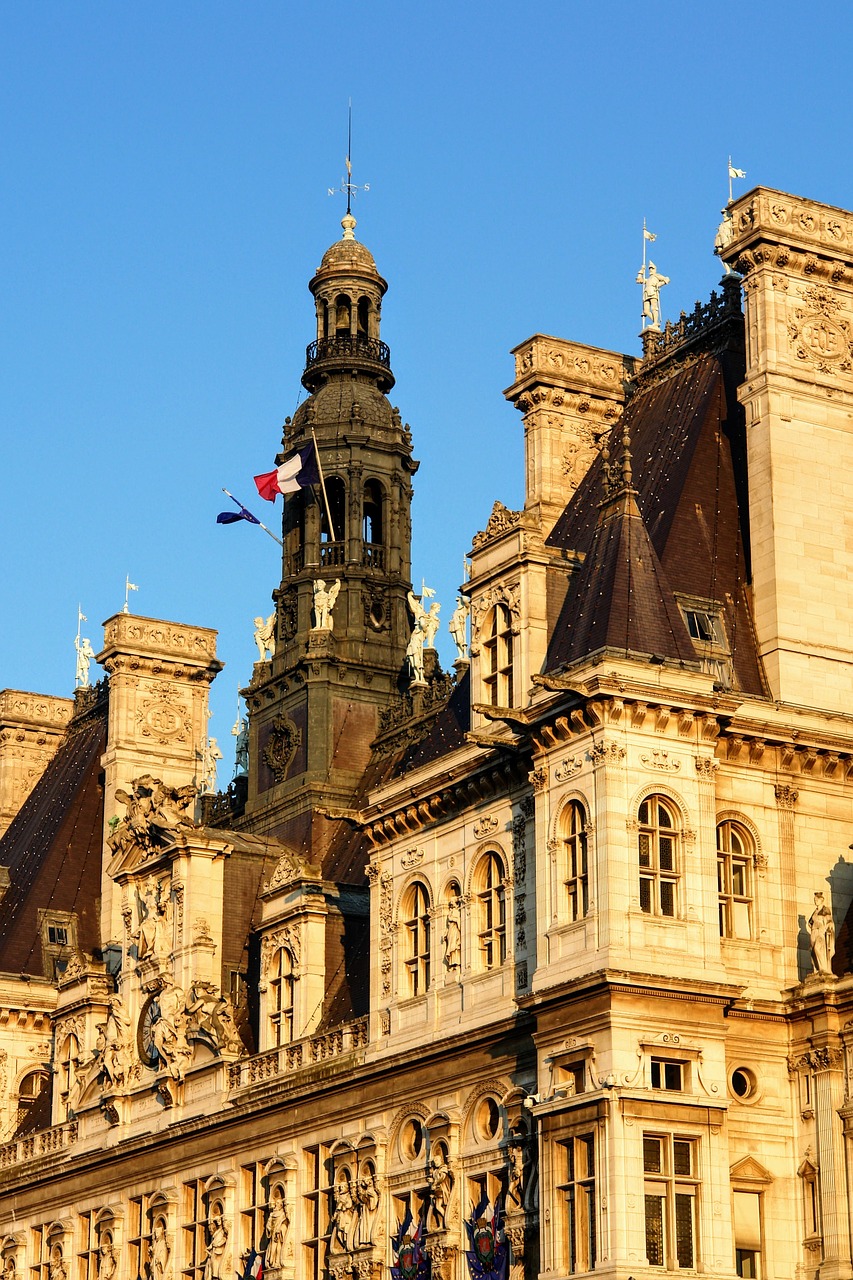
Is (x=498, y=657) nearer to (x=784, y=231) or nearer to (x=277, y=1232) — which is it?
(x=784, y=231)

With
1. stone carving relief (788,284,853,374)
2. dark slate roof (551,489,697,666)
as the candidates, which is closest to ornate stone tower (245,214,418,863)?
dark slate roof (551,489,697,666)

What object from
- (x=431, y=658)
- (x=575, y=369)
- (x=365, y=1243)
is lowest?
(x=365, y=1243)

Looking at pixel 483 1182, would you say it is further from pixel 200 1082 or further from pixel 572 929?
pixel 200 1082

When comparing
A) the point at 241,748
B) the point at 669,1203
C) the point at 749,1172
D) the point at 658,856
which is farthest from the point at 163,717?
the point at 669,1203

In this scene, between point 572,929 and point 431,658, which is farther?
point 431,658

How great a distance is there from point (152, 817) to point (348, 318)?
1996cm

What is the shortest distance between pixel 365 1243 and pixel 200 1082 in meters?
10.8

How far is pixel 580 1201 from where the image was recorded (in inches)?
1956

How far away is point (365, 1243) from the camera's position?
59.1 m

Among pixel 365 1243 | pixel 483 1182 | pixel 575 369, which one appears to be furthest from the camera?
pixel 575 369

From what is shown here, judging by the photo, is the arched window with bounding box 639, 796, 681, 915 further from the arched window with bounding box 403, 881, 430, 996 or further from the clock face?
the clock face

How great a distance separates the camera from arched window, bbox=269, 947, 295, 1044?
66.1 meters

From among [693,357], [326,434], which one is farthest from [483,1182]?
[326,434]

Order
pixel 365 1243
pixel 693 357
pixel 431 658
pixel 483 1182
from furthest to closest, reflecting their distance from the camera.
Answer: pixel 431 658
pixel 693 357
pixel 365 1243
pixel 483 1182
